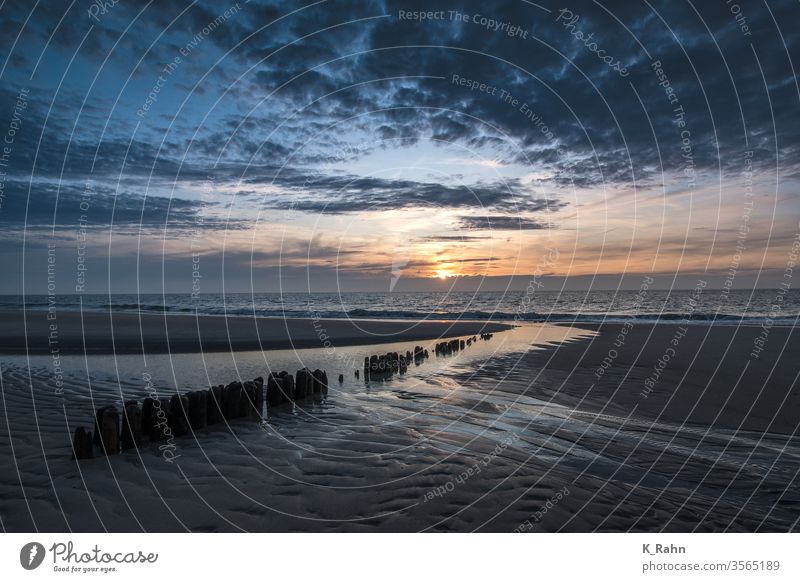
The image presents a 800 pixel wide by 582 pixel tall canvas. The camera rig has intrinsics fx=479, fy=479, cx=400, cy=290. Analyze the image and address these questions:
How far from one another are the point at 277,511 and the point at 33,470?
4516 mm

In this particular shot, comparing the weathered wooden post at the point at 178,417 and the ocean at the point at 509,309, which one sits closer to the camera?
the weathered wooden post at the point at 178,417

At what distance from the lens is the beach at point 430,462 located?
6.86m

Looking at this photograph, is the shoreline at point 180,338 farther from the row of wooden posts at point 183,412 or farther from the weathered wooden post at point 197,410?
the weathered wooden post at point 197,410

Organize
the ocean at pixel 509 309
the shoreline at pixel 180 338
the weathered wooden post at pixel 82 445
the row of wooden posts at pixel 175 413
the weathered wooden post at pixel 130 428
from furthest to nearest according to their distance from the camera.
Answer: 1. the ocean at pixel 509 309
2. the shoreline at pixel 180 338
3. the weathered wooden post at pixel 130 428
4. the row of wooden posts at pixel 175 413
5. the weathered wooden post at pixel 82 445

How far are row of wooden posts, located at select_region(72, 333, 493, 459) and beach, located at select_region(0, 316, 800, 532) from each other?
1.08 feet

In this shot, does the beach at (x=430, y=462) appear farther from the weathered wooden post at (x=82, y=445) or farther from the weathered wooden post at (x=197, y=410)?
the weathered wooden post at (x=197, y=410)

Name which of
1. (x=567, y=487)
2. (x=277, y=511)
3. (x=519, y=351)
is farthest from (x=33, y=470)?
(x=519, y=351)
